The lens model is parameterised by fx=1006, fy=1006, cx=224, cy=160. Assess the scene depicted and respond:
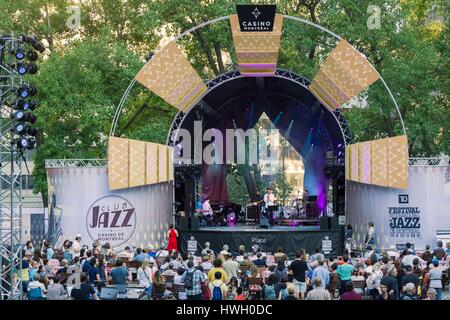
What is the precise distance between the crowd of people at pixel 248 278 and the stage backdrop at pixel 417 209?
8577 millimetres

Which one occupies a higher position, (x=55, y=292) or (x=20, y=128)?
(x=20, y=128)

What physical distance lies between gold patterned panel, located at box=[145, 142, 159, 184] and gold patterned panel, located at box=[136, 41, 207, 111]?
5.54 ft

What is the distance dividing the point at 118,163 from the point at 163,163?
6.70 feet

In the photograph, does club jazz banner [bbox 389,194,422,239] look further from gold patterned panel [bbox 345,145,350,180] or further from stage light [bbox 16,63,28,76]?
stage light [bbox 16,63,28,76]

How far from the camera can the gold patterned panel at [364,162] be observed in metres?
32.3

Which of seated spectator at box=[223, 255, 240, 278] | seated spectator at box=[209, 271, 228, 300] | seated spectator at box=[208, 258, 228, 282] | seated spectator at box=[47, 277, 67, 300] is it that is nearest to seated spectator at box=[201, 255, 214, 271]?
seated spectator at box=[223, 255, 240, 278]

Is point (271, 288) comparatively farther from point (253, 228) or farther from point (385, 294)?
point (253, 228)

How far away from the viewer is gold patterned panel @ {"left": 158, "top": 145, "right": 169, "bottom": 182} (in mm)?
33156

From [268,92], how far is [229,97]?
1440mm

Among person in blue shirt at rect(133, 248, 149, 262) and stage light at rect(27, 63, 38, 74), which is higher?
stage light at rect(27, 63, 38, 74)

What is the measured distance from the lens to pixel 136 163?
3219 centimetres

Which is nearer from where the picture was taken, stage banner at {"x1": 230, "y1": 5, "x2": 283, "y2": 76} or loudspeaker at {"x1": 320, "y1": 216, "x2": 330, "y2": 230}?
stage banner at {"x1": 230, "y1": 5, "x2": 283, "y2": 76}

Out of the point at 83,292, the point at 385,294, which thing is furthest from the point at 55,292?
the point at 385,294
